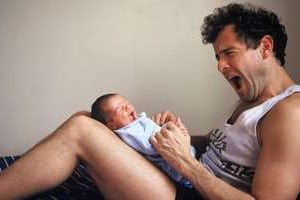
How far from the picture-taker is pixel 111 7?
5.85 ft

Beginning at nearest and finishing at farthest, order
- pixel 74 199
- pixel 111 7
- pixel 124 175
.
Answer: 1. pixel 124 175
2. pixel 74 199
3. pixel 111 7

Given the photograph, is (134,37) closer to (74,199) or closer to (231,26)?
(231,26)

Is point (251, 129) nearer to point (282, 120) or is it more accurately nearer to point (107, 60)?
point (282, 120)

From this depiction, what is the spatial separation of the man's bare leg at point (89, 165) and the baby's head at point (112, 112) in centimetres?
15

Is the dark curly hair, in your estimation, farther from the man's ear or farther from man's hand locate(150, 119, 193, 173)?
man's hand locate(150, 119, 193, 173)

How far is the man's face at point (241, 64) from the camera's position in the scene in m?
1.26

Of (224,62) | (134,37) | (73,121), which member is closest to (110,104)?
(73,121)

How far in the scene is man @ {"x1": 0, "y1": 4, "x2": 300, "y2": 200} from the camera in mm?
1024

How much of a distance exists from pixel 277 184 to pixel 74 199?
0.69 meters

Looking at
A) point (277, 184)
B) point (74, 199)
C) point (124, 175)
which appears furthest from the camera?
point (74, 199)

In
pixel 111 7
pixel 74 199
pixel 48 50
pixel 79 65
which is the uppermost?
pixel 111 7

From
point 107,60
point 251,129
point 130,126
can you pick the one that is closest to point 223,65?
point 251,129

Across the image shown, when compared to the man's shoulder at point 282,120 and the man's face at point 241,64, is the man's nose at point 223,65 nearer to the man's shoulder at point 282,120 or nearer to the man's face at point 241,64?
the man's face at point 241,64

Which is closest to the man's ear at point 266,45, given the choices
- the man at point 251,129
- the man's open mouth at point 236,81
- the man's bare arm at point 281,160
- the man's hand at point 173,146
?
the man at point 251,129
